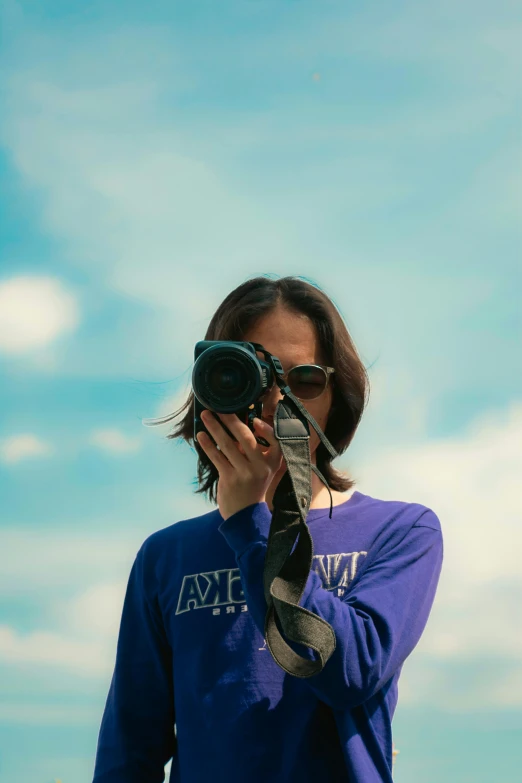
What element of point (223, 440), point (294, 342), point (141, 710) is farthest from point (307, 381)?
point (141, 710)

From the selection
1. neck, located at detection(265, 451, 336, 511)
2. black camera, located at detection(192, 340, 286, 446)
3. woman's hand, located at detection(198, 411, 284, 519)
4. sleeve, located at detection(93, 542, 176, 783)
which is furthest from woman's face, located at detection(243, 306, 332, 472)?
sleeve, located at detection(93, 542, 176, 783)

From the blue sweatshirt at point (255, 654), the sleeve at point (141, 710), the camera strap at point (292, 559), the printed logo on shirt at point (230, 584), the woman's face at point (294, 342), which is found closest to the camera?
the camera strap at point (292, 559)

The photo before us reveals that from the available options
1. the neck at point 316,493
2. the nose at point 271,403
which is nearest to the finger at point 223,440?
the nose at point 271,403

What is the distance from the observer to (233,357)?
3.10m

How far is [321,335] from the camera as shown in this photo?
3.70 metres

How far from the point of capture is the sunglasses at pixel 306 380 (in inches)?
135

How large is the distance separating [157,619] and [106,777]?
1.91ft

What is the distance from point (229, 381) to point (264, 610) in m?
0.77

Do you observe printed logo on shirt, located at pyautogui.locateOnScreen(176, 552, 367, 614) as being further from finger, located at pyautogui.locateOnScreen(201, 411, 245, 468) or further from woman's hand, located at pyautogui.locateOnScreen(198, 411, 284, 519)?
finger, located at pyautogui.locateOnScreen(201, 411, 245, 468)

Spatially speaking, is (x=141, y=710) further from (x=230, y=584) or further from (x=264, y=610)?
(x=264, y=610)

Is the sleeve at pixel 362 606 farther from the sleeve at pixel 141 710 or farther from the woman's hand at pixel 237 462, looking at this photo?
the sleeve at pixel 141 710

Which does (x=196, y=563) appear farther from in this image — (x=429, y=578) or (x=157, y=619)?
(x=429, y=578)

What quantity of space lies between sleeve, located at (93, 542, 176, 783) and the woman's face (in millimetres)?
923

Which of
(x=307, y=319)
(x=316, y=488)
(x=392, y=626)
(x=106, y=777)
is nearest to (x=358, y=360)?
(x=307, y=319)
